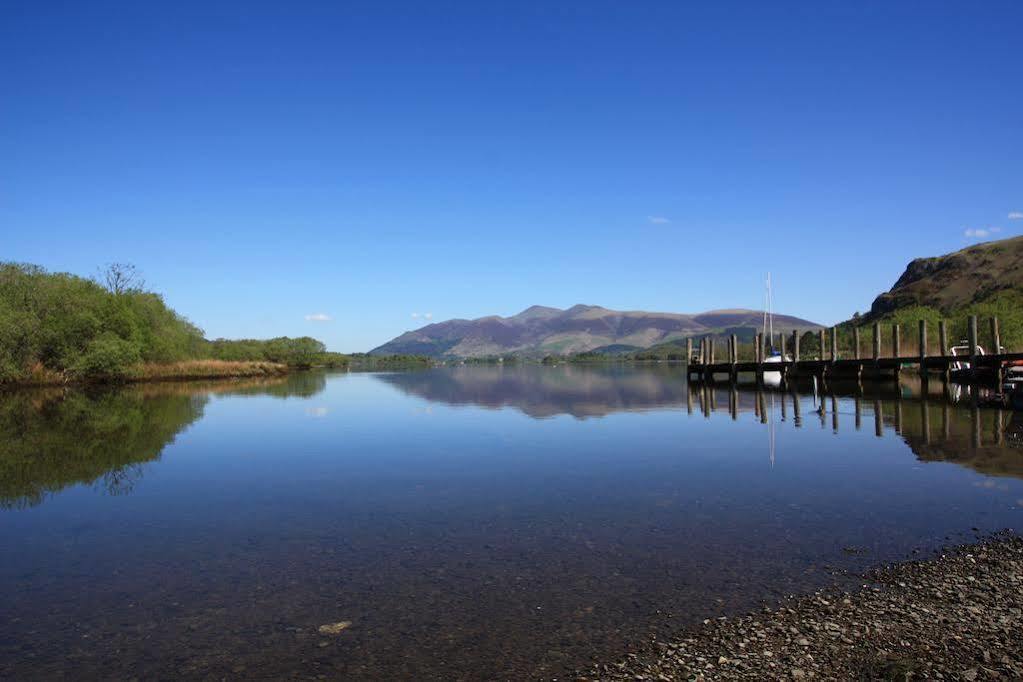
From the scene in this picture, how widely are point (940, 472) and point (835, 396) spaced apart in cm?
2911

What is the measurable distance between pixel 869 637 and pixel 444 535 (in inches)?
309

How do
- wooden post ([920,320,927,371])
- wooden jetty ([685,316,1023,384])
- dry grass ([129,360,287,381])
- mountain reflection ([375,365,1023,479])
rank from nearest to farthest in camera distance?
mountain reflection ([375,365,1023,479])
wooden jetty ([685,316,1023,384])
wooden post ([920,320,927,371])
dry grass ([129,360,287,381])

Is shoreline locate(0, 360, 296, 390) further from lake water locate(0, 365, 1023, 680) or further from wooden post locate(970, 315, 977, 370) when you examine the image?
wooden post locate(970, 315, 977, 370)

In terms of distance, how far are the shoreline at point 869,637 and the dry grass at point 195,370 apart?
272ft

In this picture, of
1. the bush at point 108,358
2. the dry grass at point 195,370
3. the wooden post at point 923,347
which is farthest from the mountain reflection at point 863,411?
the dry grass at point 195,370

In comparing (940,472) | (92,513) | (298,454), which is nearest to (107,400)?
(298,454)

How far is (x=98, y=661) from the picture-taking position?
801 centimetres

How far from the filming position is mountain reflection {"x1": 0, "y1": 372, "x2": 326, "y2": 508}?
19.6m

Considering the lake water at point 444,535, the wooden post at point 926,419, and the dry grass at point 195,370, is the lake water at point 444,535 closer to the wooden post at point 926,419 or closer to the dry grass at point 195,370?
the wooden post at point 926,419

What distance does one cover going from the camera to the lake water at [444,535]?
27.6 feet

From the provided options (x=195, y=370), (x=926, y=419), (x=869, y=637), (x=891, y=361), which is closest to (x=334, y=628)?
(x=869, y=637)

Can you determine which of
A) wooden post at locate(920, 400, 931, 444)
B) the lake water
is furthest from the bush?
wooden post at locate(920, 400, 931, 444)

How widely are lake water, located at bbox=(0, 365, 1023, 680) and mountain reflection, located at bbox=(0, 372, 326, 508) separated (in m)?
0.22

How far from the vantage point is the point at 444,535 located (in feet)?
43.4
